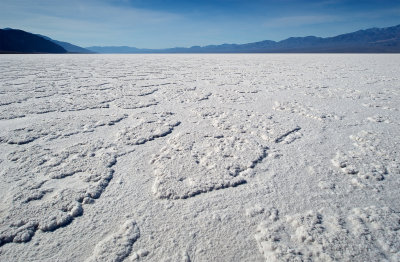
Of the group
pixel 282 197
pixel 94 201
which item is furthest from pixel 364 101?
pixel 94 201

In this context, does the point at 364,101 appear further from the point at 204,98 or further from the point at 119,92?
the point at 119,92

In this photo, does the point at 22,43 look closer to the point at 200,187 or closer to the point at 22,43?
the point at 22,43

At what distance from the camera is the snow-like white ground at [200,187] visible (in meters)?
0.89

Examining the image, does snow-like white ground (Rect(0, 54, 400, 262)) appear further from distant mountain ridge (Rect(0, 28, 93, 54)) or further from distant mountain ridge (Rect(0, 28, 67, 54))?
distant mountain ridge (Rect(0, 28, 93, 54))

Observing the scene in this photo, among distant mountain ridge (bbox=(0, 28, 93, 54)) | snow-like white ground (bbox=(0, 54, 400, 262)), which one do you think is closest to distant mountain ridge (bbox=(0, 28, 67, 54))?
distant mountain ridge (bbox=(0, 28, 93, 54))

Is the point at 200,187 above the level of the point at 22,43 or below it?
below

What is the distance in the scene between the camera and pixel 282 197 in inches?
45.9

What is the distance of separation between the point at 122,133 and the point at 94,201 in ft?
3.08

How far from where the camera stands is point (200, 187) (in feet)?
4.07

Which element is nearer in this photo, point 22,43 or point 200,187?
point 200,187

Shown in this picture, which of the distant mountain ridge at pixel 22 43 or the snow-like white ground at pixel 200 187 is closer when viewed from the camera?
the snow-like white ground at pixel 200 187

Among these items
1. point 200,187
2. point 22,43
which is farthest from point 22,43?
point 200,187

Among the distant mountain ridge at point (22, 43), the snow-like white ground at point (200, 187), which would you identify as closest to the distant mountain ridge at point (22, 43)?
the distant mountain ridge at point (22, 43)

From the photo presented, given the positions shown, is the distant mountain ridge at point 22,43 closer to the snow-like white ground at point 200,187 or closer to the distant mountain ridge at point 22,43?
the distant mountain ridge at point 22,43
